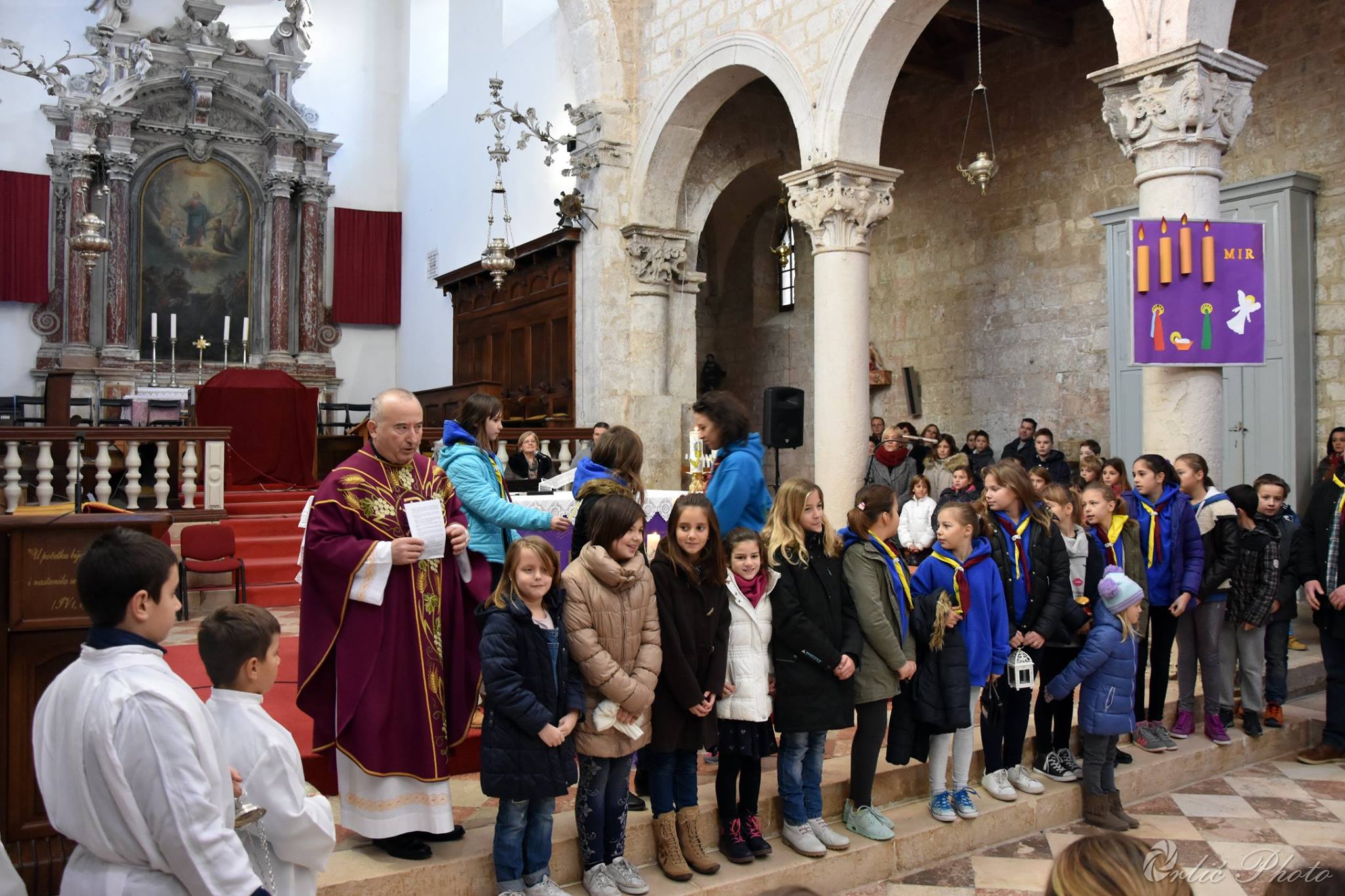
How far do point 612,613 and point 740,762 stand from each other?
86 cm

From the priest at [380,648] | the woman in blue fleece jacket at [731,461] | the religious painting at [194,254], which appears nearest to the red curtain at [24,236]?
the religious painting at [194,254]

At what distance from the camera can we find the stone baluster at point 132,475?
8.41m

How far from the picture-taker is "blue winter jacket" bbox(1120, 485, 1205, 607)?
525 centimetres

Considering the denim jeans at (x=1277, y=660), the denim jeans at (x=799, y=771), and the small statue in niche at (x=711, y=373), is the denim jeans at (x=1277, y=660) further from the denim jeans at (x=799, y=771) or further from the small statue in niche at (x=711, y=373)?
the small statue in niche at (x=711, y=373)

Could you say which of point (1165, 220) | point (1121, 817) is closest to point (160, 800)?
point (1121, 817)

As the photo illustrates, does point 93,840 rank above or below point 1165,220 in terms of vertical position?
below

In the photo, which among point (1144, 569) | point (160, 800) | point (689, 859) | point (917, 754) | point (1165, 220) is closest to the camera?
point (160, 800)

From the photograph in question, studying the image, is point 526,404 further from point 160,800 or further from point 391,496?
point 160,800

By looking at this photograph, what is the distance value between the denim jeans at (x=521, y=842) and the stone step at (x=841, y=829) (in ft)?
0.53

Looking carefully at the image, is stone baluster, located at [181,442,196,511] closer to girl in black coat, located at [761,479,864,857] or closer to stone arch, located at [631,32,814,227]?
stone arch, located at [631,32,814,227]

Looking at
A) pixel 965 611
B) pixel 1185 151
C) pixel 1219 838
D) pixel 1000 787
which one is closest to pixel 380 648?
pixel 965 611

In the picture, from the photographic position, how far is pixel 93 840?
185 cm

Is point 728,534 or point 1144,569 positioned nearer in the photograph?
point 728,534

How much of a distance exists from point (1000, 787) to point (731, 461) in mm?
1872
